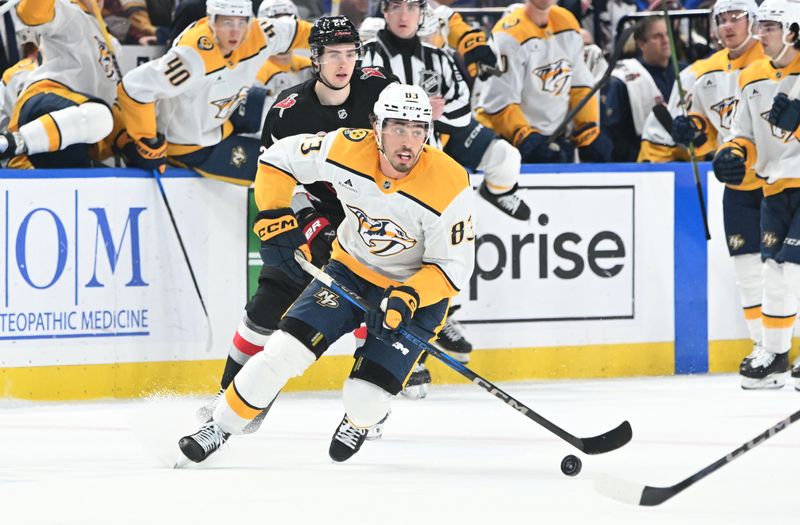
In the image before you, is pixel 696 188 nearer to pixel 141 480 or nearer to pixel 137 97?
pixel 137 97

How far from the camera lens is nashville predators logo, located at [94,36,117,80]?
5.90 m

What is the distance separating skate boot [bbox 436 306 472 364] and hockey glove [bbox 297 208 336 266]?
1231 mm

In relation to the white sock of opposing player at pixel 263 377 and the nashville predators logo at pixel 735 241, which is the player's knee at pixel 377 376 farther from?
the nashville predators logo at pixel 735 241

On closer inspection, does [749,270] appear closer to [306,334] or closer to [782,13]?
[782,13]

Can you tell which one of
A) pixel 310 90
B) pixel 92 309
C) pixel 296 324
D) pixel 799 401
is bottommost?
pixel 799 401

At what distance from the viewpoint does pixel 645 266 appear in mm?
6664

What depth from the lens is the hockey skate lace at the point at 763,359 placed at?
245 inches

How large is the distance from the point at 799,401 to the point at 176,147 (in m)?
2.61

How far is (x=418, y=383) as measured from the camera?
5918mm

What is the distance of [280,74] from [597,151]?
1502 millimetres

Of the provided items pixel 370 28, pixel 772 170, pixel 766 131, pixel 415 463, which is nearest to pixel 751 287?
pixel 772 170

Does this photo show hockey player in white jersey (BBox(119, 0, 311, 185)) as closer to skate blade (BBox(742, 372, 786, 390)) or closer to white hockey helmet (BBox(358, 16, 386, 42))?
white hockey helmet (BBox(358, 16, 386, 42))

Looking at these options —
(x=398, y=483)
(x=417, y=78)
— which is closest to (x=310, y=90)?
(x=417, y=78)

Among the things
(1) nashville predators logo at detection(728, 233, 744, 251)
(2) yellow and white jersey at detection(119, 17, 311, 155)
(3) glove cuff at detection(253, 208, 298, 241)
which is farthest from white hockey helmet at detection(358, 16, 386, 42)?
(3) glove cuff at detection(253, 208, 298, 241)
